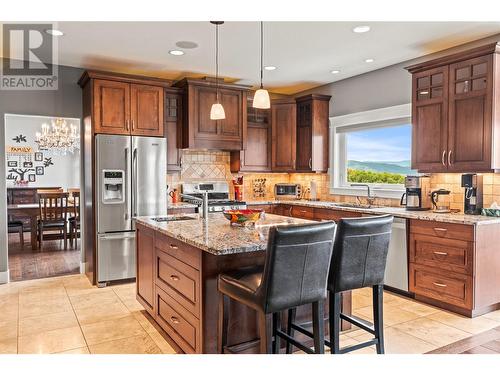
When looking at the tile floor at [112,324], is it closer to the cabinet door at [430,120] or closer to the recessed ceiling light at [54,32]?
the cabinet door at [430,120]

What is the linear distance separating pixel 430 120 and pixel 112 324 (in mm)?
3647

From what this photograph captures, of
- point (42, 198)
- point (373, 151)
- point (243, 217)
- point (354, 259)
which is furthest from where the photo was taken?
point (42, 198)

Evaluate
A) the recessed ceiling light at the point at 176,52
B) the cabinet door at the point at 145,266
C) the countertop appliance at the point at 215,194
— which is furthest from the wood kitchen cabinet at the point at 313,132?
the cabinet door at the point at 145,266

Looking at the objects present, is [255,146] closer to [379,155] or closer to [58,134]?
[379,155]

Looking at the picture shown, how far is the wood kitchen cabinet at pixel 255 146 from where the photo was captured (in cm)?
607

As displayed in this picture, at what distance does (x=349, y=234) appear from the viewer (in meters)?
2.45

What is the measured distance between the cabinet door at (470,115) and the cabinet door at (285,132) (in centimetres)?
257

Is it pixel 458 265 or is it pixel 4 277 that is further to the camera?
Result: pixel 4 277

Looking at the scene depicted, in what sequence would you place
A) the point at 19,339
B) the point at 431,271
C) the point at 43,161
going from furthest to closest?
the point at 43,161
the point at 431,271
the point at 19,339

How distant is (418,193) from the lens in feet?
14.4

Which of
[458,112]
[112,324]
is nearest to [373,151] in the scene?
[458,112]
